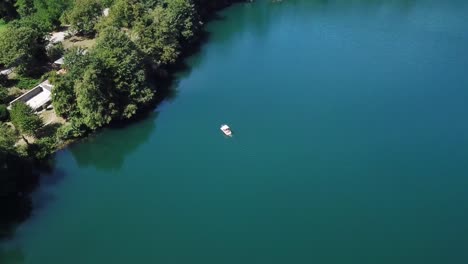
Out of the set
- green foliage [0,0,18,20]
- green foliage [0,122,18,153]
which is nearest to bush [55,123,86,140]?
green foliage [0,122,18,153]

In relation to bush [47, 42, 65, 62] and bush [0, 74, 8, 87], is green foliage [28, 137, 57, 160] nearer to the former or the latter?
bush [0, 74, 8, 87]

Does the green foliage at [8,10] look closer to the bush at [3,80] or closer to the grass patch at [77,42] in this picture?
the grass patch at [77,42]

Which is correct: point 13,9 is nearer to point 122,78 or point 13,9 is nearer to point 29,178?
point 122,78

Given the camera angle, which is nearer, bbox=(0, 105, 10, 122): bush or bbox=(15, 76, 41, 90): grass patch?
bbox=(0, 105, 10, 122): bush

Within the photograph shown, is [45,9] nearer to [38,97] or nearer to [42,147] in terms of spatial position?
[38,97]

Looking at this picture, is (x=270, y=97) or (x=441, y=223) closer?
(x=441, y=223)

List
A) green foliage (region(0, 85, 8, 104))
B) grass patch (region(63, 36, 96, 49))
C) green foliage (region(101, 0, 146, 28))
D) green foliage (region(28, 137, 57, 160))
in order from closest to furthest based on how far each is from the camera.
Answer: green foliage (region(28, 137, 57, 160))
green foliage (region(0, 85, 8, 104))
green foliage (region(101, 0, 146, 28))
grass patch (region(63, 36, 96, 49))

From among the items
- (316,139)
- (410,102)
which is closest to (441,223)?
(316,139)

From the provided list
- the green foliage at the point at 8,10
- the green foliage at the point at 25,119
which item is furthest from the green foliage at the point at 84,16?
the green foliage at the point at 25,119
